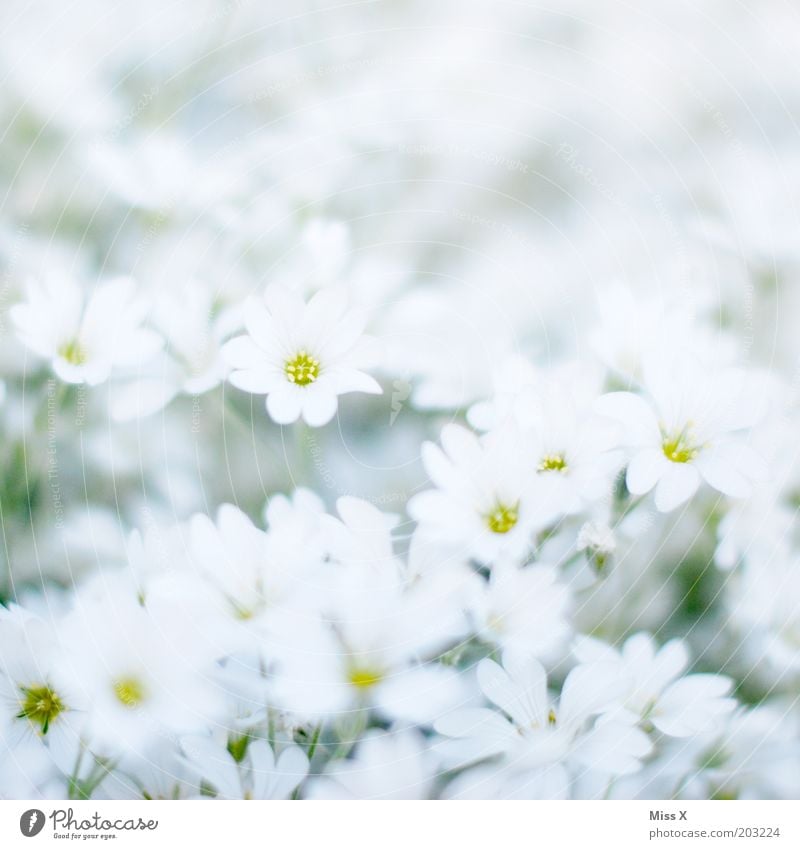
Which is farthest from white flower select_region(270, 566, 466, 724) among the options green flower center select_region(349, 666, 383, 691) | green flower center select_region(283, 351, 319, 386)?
green flower center select_region(283, 351, 319, 386)

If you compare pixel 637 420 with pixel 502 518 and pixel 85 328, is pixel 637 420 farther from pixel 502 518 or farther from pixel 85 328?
pixel 85 328

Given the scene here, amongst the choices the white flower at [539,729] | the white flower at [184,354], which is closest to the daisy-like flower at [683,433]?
the white flower at [539,729]

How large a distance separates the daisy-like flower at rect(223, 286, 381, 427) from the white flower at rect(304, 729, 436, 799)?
170mm

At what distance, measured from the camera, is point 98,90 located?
0.43 metres

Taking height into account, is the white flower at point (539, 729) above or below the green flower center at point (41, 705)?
above

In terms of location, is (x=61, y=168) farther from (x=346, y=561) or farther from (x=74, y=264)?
(x=346, y=561)

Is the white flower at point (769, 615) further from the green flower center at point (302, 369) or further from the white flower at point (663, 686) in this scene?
the green flower center at point (302, 369)

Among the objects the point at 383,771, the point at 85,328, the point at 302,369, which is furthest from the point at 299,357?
the point at 383,771

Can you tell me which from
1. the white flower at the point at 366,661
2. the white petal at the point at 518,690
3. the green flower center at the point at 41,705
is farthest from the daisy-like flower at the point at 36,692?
the white petal at the point at 518,690

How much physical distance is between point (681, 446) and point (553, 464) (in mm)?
68

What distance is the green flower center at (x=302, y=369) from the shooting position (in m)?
0.42

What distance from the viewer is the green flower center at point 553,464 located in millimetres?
415

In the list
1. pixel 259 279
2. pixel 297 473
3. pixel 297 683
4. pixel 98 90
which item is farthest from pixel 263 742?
pixel 98 90

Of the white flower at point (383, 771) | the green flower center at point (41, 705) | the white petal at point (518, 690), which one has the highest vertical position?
the white petal at point (518, 690)
